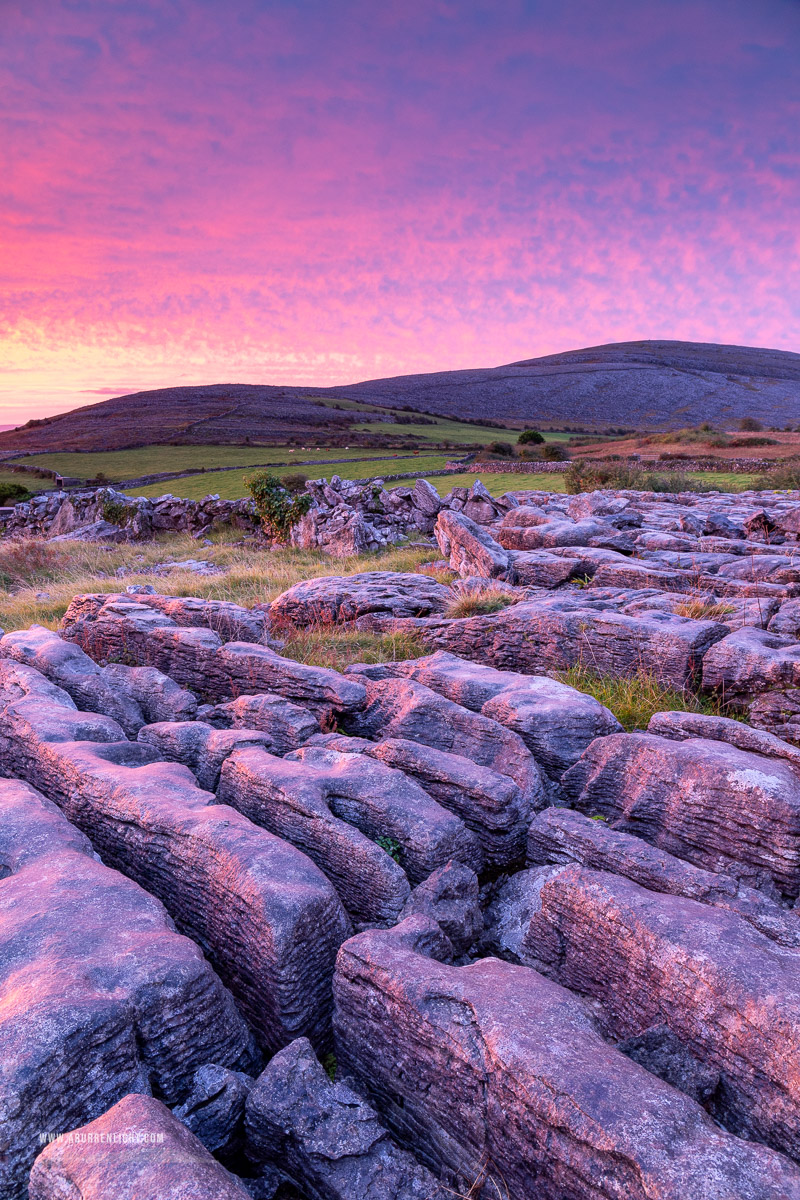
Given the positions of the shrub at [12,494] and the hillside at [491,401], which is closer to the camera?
the shrub at [12,494]

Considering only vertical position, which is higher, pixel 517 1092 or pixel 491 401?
pixel 491 401

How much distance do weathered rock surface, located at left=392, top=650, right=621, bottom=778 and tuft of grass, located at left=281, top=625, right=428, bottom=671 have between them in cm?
267

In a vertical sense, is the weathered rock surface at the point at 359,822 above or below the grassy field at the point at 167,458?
below

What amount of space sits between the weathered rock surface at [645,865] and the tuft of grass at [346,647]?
5.35m

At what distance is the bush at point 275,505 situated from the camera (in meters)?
28.9

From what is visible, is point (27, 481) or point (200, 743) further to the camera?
point (27, 481)

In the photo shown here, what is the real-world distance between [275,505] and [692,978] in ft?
90.8

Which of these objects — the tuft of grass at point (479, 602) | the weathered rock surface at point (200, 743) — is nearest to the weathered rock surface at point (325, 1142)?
the weathered rock surface at point (200, 743)

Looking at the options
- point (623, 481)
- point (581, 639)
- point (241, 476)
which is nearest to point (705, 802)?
point (581, 639)

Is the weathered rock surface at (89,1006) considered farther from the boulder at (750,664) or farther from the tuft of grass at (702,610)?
the tuft of grass at (702,610)

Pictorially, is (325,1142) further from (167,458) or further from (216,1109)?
(167,458)

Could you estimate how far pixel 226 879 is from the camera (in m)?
4.61

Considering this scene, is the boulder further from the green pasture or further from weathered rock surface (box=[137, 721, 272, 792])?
the green pasture

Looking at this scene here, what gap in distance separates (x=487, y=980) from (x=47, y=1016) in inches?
92.1
